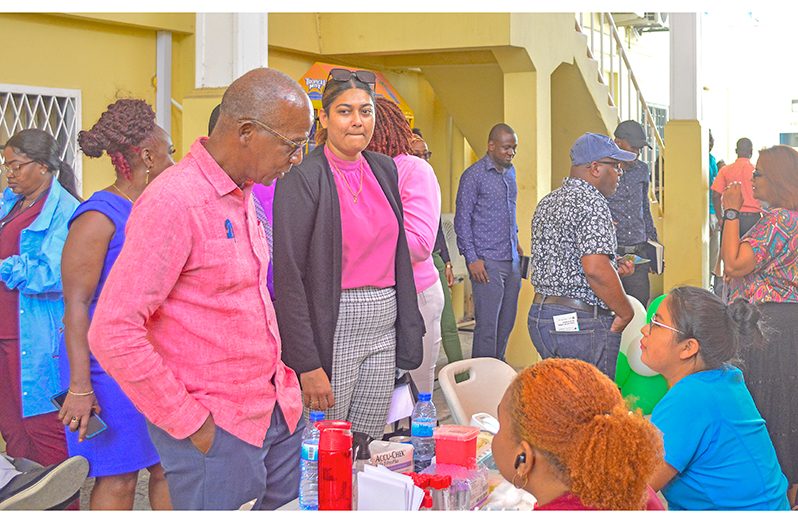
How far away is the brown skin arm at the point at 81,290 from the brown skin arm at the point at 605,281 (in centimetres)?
215

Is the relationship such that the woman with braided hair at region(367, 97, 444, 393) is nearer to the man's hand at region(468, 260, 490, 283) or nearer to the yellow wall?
the man's hand at region(468, 260, 490, 283)

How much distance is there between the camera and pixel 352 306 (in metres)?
3.26

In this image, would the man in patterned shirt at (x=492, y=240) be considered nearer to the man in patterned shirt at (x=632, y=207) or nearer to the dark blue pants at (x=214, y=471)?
the man in patterned shirt at (x=632, y=207)

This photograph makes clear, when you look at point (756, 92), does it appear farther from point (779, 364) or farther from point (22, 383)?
point (22, 383)

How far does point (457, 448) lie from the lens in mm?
2559

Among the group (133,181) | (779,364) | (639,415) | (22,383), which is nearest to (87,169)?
(22,383)

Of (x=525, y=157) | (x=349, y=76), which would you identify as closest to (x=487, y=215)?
(x=525, y=157)

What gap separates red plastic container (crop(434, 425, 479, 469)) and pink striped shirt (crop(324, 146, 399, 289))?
842 mm

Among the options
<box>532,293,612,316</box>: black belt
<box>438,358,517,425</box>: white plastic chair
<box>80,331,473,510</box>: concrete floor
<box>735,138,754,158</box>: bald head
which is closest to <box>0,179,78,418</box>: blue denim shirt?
<box>80,331,473,510</box>: concrete floor

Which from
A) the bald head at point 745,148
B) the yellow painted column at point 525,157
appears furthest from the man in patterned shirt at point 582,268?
the bald head at point 745,148

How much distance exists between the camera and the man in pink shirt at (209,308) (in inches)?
86.9

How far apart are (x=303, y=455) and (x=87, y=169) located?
4981 mm

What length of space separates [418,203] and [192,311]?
59.9 inches

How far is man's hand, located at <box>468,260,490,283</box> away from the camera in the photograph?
6941 mm
